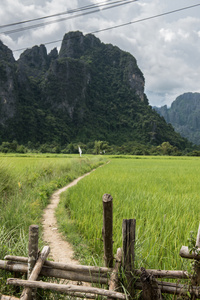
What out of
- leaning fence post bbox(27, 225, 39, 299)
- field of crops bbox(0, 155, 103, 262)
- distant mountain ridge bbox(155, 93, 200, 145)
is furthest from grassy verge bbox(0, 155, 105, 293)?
distant mountain ridge bbox(155, 93, 200, 145)

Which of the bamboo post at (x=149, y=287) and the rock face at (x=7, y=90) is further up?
the rock face at (x=7, y=90)

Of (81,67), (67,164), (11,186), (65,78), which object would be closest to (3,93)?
(65,78)

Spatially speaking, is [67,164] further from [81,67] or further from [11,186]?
[81,67]

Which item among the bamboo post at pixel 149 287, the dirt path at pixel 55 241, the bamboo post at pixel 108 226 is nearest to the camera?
the bamboo post at pixel 149 287

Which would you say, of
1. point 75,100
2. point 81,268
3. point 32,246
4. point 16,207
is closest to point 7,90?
point 75,100

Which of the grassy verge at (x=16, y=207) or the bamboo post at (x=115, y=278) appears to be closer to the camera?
the bamboo post at (x=115, y=278)

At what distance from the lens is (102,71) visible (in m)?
97.6

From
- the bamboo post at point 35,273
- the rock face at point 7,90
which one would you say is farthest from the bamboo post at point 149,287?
the rock face at point 7,90

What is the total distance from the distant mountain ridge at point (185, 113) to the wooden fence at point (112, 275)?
130582mm

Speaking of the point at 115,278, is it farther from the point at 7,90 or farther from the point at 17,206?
the point at 7,90

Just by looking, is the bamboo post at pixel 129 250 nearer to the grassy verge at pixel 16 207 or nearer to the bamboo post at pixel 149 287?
the bamboo post at pixel 149 287

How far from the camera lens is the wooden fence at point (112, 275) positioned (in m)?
1.46

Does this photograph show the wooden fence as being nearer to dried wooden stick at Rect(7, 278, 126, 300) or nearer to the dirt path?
dried wooden stick at Rect(7, 278, 126, 300)

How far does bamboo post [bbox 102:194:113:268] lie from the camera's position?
60.4 inches
